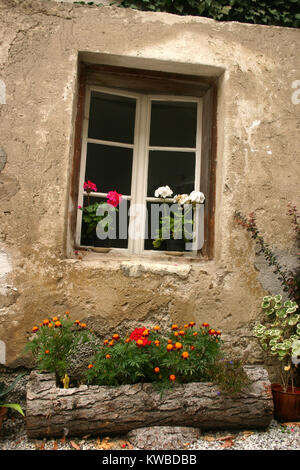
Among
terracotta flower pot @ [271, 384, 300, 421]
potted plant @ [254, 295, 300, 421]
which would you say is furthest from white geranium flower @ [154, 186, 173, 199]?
terracotta flower pot @ [271, 384, 300, 421]

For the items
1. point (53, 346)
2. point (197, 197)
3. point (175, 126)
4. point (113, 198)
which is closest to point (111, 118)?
point (175, 126)

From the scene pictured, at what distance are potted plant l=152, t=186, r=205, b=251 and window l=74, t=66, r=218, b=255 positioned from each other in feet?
0.29

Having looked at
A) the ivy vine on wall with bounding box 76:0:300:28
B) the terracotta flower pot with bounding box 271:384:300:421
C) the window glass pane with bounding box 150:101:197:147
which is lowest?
the terracotta flower pot with bounding box 271:384:300:421

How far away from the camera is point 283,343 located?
9.14ft

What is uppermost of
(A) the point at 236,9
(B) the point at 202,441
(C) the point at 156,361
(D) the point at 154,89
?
(A) the point at 236,9

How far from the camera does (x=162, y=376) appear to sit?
2422mm

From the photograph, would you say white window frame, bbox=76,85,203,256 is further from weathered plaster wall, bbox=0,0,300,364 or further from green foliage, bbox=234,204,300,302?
green foliage, bbox=234,204,300,302

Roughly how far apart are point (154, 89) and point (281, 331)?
2193mm

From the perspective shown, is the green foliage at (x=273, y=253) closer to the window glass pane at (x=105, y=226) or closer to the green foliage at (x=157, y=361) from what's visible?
the green foliage at (x=157, y=361)

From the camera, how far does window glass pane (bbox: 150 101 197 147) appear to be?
357 centimetres

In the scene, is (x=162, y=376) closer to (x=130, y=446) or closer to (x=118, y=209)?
(x=130, y=446)

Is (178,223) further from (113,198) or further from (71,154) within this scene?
(71,154)

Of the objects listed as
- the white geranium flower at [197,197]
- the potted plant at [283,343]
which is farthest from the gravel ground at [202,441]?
the white geranium flower at [197,197]
